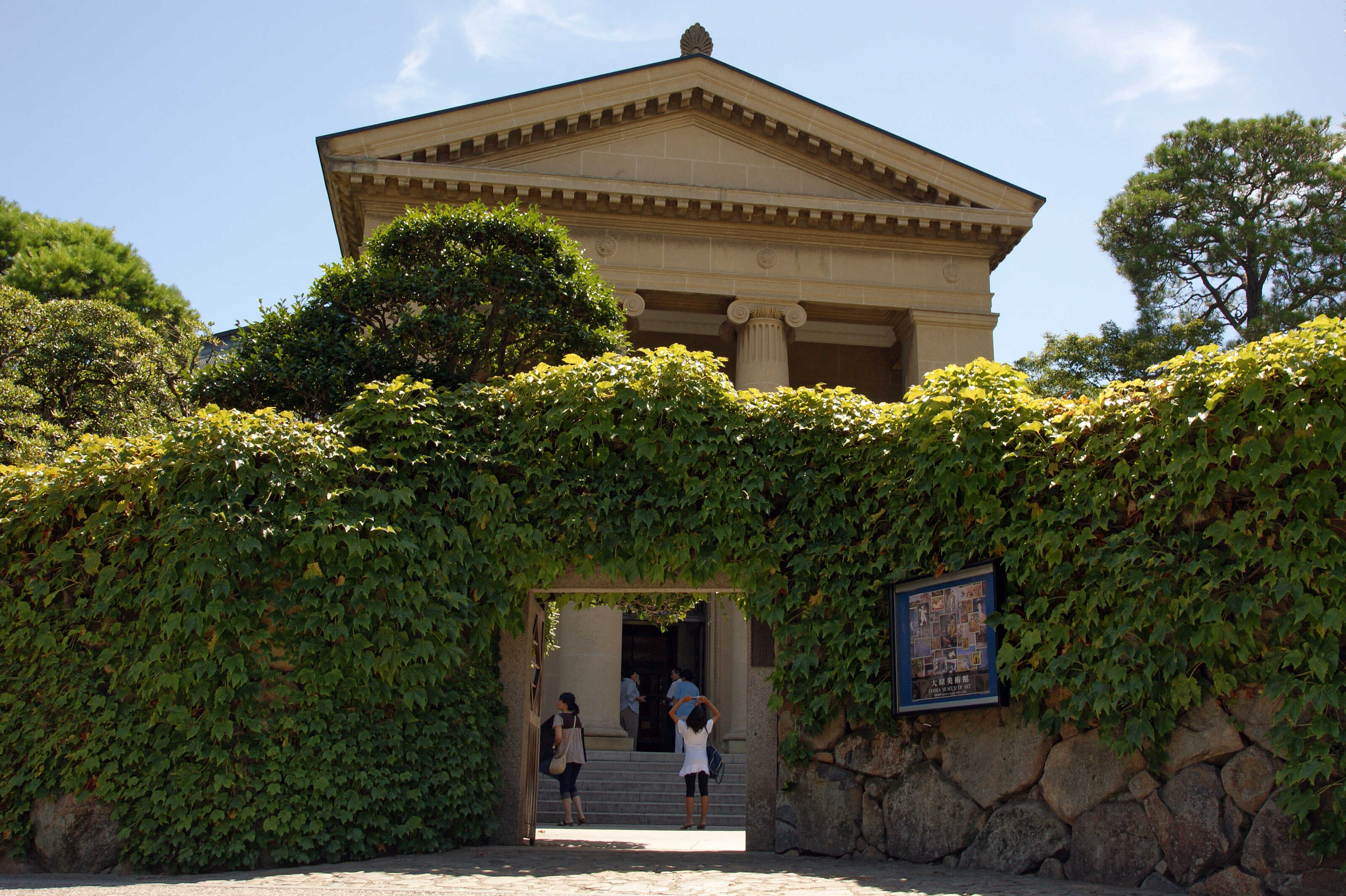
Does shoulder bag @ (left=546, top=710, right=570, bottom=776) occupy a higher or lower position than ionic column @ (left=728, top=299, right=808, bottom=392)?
lower

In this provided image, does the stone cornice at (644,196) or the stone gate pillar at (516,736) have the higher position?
the stone cornice at (644,196)

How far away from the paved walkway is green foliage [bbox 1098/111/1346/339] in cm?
3009

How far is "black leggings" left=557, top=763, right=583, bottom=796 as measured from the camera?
595 inches

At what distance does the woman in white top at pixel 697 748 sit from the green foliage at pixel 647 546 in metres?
3.98

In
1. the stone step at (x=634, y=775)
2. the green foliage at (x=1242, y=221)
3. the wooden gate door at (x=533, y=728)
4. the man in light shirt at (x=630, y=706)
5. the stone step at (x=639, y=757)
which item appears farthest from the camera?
the green foliage at (x=1242, y=221)

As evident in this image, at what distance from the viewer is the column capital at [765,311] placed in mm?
23188

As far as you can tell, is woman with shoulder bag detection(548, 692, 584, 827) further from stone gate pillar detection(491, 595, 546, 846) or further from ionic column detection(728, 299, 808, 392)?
ionic column detection(728, 299, 808, 392)

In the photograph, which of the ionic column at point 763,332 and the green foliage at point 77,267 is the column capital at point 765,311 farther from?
the green foliage at point 77,267

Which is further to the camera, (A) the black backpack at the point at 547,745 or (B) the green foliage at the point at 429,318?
(A) the black backpack at the point at 547,745

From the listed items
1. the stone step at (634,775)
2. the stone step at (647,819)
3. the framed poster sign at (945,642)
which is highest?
the framed poster sign at (945,642)

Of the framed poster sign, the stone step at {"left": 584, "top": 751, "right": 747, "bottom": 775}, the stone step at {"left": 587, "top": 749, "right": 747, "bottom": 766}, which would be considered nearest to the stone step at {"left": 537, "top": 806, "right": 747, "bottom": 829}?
the stone step at {"left": 584, "top": 751, "right": 747, "bottom": 775}

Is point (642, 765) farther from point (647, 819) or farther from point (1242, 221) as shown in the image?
point (1242, 221)

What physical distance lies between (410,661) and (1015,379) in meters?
5.82

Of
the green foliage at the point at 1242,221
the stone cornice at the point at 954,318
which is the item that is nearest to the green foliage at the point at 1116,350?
the green foliage at the point at 1242,221
